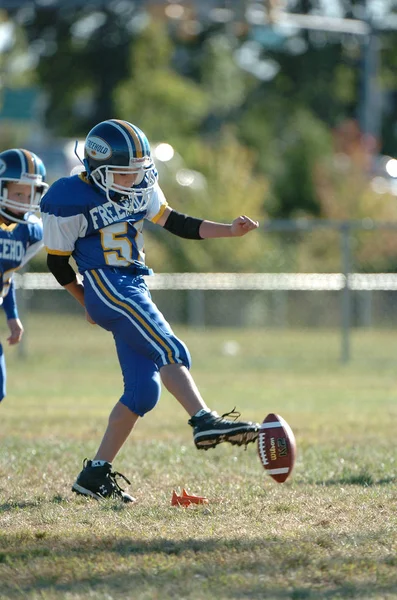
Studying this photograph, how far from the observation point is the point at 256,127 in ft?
161

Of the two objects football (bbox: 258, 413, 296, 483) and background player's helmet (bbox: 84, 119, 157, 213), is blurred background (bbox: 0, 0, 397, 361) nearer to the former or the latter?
background player's helmet (bbox: 84, 119, 157, 213)

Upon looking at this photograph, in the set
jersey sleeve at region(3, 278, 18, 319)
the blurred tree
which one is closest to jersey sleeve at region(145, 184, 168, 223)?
jersey sleeve at region(3, 278, 18, 319)

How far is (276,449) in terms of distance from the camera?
5.91 metres

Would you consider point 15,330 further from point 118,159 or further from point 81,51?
point 81,51

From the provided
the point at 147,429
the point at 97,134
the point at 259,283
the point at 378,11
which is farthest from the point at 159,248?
the point at 378,11

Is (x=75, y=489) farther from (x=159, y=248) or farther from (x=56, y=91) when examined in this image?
(x=56, y=91)

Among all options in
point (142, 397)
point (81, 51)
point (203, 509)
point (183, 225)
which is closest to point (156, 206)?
point (183, 225)

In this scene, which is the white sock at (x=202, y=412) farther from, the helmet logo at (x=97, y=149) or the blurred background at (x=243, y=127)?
the blurred background at (x=243, y=127)

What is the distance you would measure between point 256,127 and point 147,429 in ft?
131

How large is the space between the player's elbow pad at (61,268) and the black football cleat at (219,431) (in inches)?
46.7

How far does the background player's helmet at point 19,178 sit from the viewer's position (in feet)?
24.3

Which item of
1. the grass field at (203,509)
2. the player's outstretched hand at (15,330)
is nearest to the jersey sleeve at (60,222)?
the grass field at (203,509)

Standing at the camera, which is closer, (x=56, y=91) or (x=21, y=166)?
(x=21, y=166)

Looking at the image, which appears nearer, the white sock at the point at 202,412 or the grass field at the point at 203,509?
the grass field at the point at 203,509
